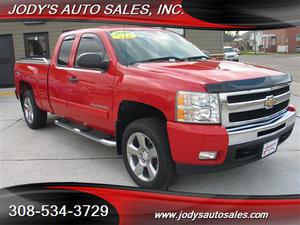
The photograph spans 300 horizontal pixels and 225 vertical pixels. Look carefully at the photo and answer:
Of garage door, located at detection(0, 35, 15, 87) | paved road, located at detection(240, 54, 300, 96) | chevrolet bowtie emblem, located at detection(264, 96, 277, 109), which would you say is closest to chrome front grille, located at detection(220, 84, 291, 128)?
chevrolet bowtie emblem, located at detection(264, 96, 277, 109)

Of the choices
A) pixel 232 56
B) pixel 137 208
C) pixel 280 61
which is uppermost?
pixel 232 56

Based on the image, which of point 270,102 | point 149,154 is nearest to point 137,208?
point 149,154

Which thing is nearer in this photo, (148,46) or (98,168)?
Result: (148,46)

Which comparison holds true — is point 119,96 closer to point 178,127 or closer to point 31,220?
point 178,127

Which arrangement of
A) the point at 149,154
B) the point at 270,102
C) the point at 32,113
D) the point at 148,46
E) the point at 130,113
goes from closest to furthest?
the point at 270,102, the point at 149,154, the point at 130,113, the point at 148,46, the point at 32,113

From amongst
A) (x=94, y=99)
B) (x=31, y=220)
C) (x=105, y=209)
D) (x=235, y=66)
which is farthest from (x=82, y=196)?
(x=235, y=66)

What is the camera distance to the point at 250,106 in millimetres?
3328

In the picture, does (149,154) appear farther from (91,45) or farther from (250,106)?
(91,45)

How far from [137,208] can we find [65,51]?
2.88 metres

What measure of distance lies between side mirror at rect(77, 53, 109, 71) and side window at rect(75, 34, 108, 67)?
0.54ft

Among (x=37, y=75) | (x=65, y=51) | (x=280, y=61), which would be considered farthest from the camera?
(x=280, y=61)

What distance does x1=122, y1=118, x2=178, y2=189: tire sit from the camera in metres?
3.49

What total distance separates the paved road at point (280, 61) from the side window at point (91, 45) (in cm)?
190

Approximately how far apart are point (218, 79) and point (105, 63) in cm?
146
